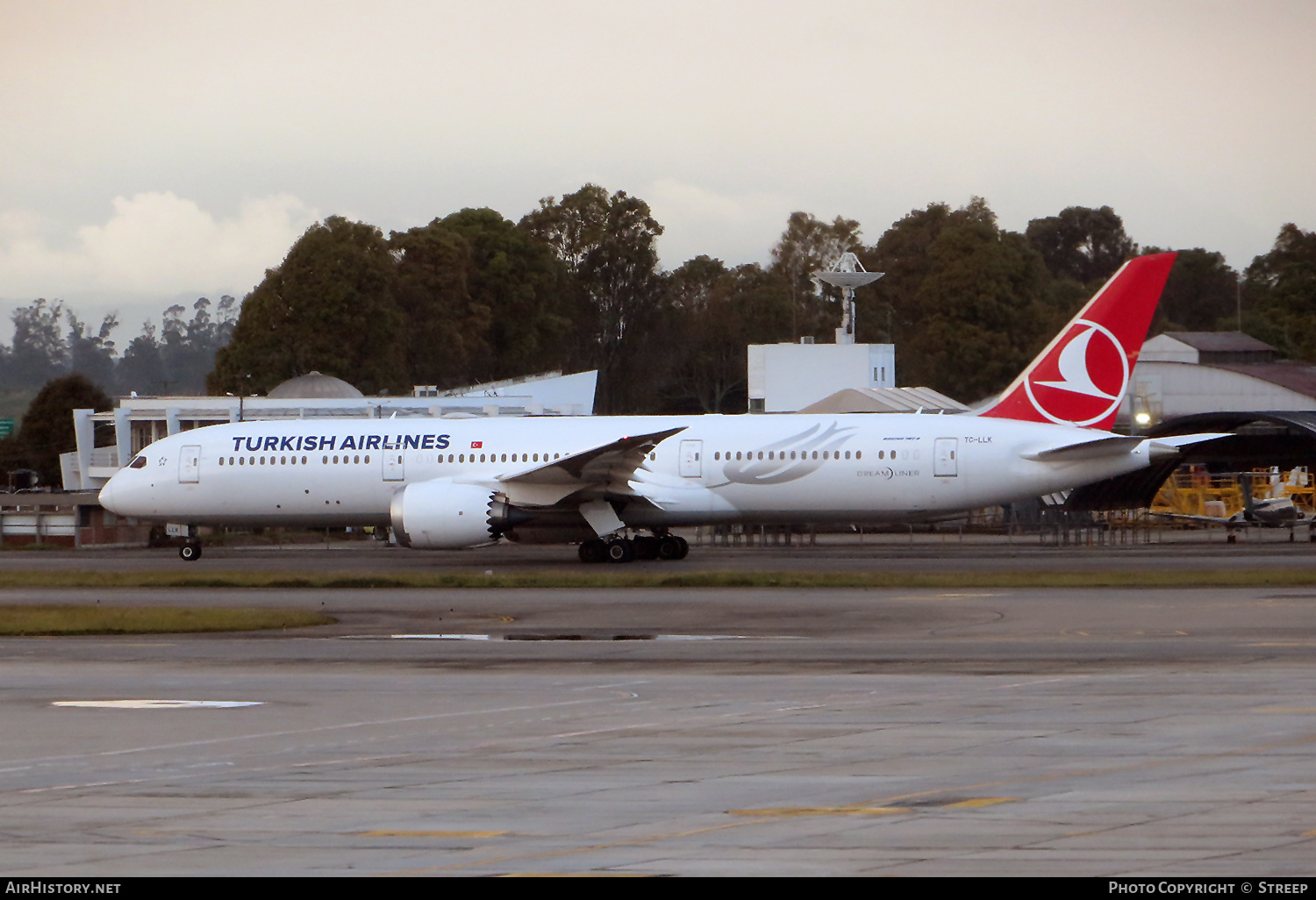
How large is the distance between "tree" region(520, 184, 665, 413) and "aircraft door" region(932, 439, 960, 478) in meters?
73.1

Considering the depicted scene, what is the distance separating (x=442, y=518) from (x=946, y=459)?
1071 centimetres

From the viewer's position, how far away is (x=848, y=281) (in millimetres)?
67312

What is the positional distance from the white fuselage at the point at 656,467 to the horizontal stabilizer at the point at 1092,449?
162 millimetres

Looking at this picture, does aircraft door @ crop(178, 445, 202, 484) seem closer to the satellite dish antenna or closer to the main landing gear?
the main landing gear

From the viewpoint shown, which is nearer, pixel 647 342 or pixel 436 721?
pixel 436 721

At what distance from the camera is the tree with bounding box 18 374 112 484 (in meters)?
81.2

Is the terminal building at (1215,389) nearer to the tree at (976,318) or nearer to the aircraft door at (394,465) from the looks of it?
the tree at (976,318)

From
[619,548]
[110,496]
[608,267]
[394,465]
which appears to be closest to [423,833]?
[619,548]

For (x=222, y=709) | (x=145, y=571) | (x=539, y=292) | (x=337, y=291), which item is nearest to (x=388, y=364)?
(x=337, y=291)

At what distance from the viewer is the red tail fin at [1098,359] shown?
34656mm

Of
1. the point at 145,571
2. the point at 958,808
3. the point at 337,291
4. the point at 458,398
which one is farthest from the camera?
the point at 337,291

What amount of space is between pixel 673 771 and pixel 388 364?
252ft

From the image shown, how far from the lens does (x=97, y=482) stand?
181 ft
